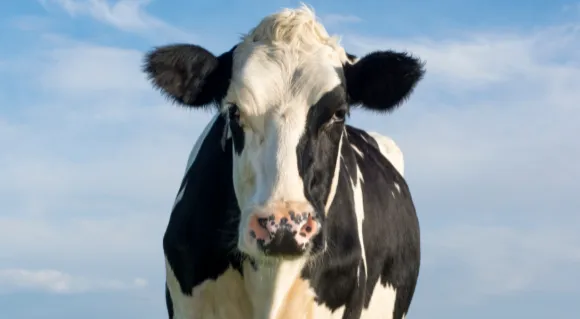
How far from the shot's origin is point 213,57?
7.88 metres

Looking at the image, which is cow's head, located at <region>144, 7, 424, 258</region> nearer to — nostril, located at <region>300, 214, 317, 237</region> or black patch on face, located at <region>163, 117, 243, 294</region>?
nostril, located at <region>300, 214, 317, 237</region>

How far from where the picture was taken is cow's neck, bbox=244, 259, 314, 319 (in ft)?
25.0

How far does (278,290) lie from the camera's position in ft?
25.3

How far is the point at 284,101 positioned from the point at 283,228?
0.98 metres

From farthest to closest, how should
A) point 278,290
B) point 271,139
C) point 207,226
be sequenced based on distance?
point 207,226 → point 278,290 → point 271,139

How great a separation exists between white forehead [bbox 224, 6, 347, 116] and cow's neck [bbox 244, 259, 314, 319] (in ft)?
3.54

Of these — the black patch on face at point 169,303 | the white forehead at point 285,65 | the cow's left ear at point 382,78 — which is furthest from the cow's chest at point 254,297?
the cow's left ear at point 382,78

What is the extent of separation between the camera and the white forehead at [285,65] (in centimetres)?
730

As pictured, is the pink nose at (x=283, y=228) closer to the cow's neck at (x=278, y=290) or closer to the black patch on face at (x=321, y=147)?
the black patch on face at (x=321, y=147)

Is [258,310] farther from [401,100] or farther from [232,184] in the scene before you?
[401,100]

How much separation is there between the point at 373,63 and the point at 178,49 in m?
1.41

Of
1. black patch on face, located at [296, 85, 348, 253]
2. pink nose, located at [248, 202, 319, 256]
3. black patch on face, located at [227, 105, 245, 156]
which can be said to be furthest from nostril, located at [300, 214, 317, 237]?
black patch on face, located at [227, 105, 245, 156]

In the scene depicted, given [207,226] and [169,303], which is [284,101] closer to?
[207,226]

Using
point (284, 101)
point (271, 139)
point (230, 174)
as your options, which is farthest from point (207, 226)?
point (284, 101)
